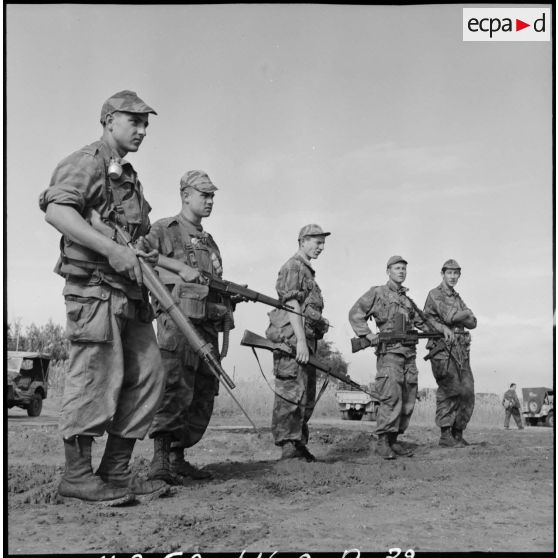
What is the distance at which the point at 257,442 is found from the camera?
818 centimetres

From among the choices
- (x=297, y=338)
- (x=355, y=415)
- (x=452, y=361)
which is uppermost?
(x=297, y=338)

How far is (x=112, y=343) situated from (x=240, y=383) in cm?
1486

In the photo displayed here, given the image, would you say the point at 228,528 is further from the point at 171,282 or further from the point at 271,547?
the point at 171,282

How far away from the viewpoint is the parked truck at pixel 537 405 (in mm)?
18266

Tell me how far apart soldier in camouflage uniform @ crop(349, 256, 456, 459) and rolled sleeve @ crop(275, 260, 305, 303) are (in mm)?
1549

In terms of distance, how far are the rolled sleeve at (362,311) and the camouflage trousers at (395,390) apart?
37 centimetres

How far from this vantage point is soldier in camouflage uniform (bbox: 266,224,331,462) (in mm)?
6555

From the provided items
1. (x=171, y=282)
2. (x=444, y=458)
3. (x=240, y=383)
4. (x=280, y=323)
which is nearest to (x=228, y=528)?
(x=171, y=282)

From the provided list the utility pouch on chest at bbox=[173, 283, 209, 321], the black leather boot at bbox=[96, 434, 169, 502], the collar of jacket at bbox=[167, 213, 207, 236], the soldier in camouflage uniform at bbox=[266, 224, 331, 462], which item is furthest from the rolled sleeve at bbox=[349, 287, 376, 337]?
the black leather boot at bbox=[96, 434, 169, 502]

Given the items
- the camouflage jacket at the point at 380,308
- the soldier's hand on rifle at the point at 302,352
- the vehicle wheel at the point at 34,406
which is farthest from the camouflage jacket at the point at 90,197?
the vehicle wheel at the point at 34,406

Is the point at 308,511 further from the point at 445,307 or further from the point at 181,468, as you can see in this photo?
the point at 445,307

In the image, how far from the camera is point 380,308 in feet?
26.4

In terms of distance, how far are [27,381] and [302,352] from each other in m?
9.43

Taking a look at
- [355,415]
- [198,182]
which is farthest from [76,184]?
[355,415]
